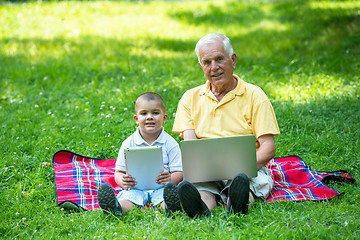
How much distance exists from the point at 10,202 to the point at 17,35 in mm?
6270

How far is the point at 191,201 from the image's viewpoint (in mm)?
3436

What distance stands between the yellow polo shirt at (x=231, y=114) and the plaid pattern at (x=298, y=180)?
1.75 feet

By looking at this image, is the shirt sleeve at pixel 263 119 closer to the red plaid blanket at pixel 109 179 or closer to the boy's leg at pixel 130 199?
the red plaid blanket at pixel 109 179

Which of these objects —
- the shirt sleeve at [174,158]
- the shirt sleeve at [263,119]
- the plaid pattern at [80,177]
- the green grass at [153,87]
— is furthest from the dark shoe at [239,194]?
the plaid pattern at [80,177]

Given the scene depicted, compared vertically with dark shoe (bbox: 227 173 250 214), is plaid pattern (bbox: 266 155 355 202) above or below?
below

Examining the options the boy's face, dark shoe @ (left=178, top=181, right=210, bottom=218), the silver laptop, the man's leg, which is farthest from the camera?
the boy's face

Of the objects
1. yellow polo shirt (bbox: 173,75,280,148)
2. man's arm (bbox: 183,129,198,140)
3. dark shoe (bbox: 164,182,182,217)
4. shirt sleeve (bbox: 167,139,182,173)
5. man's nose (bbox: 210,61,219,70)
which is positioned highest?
man's nose (bbox: 210,61,219,70)

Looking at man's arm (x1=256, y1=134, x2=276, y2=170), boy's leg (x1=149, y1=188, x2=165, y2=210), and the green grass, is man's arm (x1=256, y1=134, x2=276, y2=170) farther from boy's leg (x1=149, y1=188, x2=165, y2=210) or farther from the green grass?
boy's leg (x1=149, y1=188, x2=165, y2=210)

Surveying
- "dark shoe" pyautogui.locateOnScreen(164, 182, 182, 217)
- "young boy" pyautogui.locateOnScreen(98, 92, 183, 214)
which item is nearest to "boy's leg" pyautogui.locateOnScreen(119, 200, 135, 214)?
"young boy" pyautogui.locateOnScreen(98, 92, 183, 214)

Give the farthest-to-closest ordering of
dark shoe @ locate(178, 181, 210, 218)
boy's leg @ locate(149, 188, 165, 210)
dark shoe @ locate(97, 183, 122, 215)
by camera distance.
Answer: boy's leg @ locate(149, 188, 165, 210)
dark shoe @ locate(97, 183, 122, 215)
dark shoe @ locate(178, 181, 210, 218)

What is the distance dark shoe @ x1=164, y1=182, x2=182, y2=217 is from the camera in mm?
3564

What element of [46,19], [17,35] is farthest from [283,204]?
[46,19]

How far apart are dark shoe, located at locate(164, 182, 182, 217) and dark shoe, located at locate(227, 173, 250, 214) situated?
409 millimetres

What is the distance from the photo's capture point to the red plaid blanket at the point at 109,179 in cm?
412
